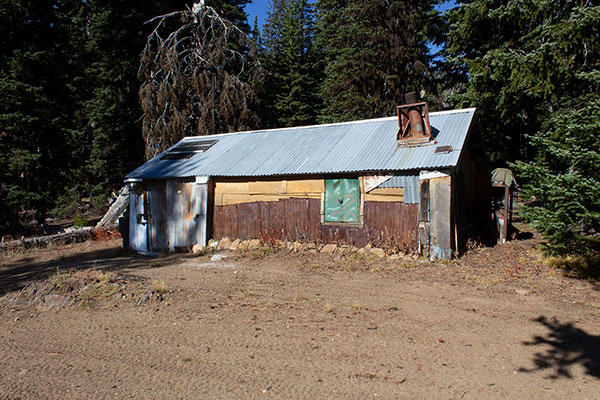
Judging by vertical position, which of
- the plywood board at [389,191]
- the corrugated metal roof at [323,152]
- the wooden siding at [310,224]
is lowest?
the wooden siding at [310,224]

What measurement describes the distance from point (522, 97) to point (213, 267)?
40.7 ft

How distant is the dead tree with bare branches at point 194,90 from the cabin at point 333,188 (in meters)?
6.93

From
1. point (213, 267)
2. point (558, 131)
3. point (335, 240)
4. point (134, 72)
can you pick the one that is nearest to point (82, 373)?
point (213, 267)

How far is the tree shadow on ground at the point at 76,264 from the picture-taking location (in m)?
9.78

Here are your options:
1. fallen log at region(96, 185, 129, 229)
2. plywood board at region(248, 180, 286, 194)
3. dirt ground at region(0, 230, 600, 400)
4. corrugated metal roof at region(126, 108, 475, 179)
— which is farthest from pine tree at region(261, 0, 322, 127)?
dirt ground at region(0, 230, 600, 400)

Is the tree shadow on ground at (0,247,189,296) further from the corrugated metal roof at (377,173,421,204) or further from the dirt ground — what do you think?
the corrugated metal roof at (377,173,421,204)

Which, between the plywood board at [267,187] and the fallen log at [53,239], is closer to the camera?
the plywood board at [267,187]

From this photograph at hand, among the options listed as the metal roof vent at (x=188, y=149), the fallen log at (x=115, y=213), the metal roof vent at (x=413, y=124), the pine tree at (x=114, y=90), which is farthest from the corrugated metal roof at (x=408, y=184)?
the pine tree at (x=114, y=90)

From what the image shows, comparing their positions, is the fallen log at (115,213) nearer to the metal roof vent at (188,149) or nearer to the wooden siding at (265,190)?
the metal roof vent at (188,149)

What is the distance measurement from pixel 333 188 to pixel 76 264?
24.9 feet

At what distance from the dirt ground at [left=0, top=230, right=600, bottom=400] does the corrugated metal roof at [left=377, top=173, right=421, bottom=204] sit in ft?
6.56

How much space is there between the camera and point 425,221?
10.2 m

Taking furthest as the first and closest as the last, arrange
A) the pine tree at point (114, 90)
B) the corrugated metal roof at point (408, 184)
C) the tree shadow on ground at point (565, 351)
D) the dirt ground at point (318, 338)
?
the pine tree at point (114, 90) < the corrugated metal roof at point (408, 184) < the tree shadow on ground at point (565, 351) < the dirt ground at point (318, 338)

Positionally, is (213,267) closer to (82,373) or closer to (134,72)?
(82,373)
